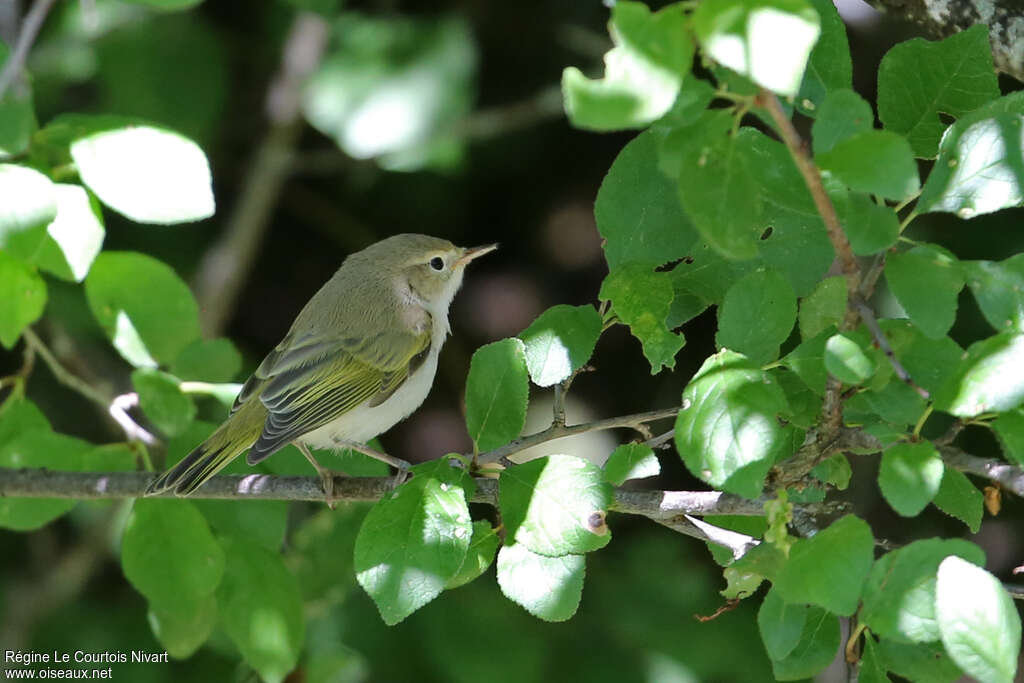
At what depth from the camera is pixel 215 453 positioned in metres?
2.62

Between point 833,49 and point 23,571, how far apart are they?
162 inches

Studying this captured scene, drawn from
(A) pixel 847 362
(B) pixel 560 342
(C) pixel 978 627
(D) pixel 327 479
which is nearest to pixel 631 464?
(B) pixel 560 342

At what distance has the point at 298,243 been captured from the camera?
501 cm

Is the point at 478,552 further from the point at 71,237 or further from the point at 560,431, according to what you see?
the point at 71,237

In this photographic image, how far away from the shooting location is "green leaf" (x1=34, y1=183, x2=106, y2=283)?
2.02 metres

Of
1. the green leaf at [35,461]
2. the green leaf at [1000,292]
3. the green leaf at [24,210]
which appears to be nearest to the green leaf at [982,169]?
the green leaf at [1000,292]

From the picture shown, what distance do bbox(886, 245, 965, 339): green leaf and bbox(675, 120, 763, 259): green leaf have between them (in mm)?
236

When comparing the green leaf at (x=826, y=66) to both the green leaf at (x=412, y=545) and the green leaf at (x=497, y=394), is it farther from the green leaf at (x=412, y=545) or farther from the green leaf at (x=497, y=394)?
the green leaf at (x=412, y=545)

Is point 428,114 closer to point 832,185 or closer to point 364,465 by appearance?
point 364,465

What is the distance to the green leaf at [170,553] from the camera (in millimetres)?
2234

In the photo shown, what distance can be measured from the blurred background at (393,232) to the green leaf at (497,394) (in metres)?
1.50

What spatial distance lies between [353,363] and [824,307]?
1.85 m

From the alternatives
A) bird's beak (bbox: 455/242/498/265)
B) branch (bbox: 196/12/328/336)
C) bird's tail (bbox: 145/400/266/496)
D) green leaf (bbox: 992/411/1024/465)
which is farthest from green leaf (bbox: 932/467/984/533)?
branch (bbox: 196/12/328/336)

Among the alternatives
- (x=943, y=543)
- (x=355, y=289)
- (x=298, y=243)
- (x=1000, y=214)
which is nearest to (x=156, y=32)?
(x=298, y=243)
